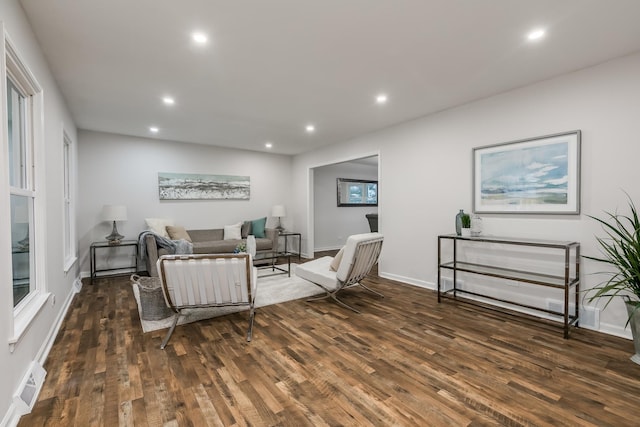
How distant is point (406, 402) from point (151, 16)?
120 inches

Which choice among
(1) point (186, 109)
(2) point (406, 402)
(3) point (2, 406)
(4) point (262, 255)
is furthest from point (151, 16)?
(4) point (262, 255)

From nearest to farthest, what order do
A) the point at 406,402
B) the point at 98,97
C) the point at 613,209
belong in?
the point at 406,402 → the point at 613,209 → the point at 98,97

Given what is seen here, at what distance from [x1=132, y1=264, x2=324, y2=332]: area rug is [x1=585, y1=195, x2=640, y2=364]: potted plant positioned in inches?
121

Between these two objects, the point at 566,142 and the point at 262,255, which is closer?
the point at 566,142

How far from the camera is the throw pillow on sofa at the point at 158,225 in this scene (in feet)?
17.6

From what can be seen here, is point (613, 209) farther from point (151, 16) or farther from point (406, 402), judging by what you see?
point (151, 16)

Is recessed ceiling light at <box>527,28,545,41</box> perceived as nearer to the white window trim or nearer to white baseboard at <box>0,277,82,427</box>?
the white window trim

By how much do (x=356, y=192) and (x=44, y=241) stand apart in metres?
6.96

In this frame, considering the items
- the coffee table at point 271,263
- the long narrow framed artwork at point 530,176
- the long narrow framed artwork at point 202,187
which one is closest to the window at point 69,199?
the long narrow framed artwork at point 202,187

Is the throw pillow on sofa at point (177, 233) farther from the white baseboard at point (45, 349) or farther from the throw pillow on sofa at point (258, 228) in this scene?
the white baseboard at point (45, 349)

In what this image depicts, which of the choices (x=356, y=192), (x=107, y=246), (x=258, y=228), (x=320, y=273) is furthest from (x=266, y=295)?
(x=356, y=192)

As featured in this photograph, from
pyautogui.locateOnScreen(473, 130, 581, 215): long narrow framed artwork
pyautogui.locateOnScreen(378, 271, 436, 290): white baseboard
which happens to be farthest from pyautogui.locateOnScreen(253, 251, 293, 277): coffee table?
pyautogui.locateOnScreen(473, 130, 581, 215): long narrow framed artwork

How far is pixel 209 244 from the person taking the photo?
5590 mm

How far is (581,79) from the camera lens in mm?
2891
